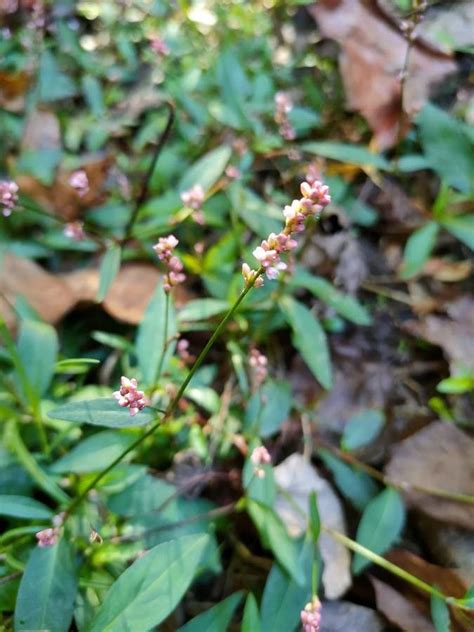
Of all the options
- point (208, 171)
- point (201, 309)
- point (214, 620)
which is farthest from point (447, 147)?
point (214, 620)

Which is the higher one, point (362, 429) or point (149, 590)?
point (149, 590)

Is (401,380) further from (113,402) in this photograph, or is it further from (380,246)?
(113,402)

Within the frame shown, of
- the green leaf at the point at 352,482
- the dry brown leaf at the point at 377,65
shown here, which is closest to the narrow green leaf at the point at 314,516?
the green leaf at the point at 352,482

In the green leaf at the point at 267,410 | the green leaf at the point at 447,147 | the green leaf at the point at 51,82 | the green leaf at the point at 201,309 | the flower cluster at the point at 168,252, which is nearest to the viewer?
the flower cluster at the point at 168,252

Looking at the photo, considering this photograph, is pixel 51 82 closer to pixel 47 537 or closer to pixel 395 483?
pixel 47 537

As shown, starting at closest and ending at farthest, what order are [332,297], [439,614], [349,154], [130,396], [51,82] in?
[130,396], [439,614], [332,297], [349,154], [51,82]

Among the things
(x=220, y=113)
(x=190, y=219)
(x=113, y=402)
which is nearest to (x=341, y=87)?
(x=220, y=113)

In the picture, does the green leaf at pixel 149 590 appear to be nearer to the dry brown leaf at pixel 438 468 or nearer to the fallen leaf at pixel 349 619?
the fallen leaf at pixel 349 619
